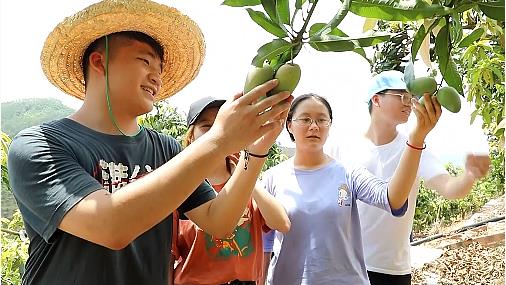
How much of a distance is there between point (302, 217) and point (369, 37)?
0.89 meters

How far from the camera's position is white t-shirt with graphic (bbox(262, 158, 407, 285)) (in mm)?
1563

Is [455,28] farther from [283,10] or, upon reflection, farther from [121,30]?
[121,30]

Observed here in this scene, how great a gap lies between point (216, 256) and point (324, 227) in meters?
0.32

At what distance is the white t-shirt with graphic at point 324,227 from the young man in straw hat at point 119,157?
1.61 feet

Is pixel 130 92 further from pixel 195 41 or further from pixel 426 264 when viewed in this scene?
pixel 426 264

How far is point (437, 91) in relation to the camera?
3.11 feet

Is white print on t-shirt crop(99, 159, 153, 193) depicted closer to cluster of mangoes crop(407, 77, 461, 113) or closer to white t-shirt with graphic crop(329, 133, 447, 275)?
cluster of mangoes crop(407, 77, 461, 113)

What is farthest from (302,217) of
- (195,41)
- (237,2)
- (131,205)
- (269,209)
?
(237,2)

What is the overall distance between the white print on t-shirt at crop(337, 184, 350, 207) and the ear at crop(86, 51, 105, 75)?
0.81 m

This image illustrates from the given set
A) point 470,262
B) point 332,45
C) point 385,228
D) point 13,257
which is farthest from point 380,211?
point 470,262

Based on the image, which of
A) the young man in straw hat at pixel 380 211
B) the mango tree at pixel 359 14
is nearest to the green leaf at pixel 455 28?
the mango tree at pixel 359 14

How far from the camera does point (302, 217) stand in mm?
1601

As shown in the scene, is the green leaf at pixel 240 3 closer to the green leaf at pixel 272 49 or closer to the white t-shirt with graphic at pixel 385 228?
the green leaf at pixel 272 49

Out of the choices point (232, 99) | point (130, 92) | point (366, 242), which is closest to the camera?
point (232, 99)
